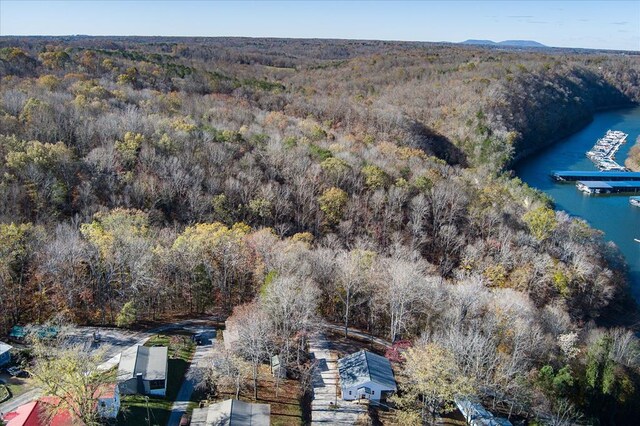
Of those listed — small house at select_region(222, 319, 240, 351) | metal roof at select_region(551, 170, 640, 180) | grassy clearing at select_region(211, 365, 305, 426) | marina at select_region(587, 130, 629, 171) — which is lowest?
grassy clearing at select_region(211, 365, 305, 426)

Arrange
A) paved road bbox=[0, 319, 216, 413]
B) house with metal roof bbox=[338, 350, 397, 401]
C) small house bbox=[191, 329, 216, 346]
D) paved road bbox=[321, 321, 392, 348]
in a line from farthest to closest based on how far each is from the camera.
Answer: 1. paved road bbox=[321, 321, 392, 348]
2. small house bbox=[191, 329, 216, 346]
3. paved road bbox=[0, 319, 216, 413]
4. house with metal roof bbox=[338, 350, 397, 401]

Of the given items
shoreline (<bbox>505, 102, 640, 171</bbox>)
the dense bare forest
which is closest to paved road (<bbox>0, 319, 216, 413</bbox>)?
the dense bare forest

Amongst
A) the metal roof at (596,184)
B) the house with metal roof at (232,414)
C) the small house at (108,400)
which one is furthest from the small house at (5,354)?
the metal roof at (596,184)

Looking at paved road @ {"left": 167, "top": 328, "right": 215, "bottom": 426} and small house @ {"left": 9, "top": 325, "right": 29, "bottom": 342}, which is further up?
small house @ {"left": 9, "top": 325, "right": 29, "bottom": 342}

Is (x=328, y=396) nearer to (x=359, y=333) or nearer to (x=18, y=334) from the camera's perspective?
(x=359, y=333)

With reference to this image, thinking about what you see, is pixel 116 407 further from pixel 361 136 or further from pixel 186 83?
pixel 186 83

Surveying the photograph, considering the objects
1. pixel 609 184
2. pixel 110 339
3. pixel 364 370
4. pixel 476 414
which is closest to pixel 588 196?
pixel 609 184

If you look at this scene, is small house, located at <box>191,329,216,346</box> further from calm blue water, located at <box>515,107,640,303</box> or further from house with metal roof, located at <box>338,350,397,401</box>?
calm blue water, located at <box>515,107,640,303</box>

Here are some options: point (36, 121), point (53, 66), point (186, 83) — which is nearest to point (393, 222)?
point (36, 121)
